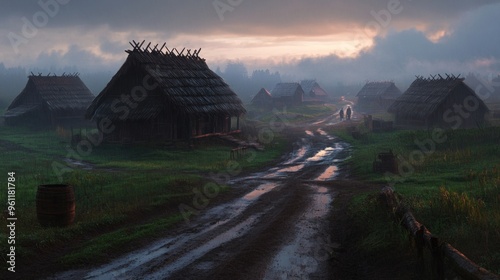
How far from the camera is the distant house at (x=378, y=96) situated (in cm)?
8831

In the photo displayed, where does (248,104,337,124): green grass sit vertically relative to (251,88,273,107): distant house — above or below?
below

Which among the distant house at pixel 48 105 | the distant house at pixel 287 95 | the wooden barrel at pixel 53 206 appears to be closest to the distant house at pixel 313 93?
the distant house at pixel 287 95

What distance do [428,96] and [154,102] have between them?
2952 centimetres

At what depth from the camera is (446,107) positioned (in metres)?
46.3

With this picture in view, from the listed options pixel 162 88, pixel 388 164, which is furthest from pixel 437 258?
pixel 162 88

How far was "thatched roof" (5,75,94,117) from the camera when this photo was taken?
169 feet

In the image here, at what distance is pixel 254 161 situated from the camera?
28766 mm

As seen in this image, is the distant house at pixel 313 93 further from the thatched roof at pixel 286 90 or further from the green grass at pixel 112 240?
the green grass at pixel 112 240

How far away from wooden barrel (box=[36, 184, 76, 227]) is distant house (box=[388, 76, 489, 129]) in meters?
40.0

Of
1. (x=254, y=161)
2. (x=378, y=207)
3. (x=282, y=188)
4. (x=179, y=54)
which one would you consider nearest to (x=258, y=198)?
(x=282, y=188)

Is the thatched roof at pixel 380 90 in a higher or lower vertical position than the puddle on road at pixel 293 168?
higher

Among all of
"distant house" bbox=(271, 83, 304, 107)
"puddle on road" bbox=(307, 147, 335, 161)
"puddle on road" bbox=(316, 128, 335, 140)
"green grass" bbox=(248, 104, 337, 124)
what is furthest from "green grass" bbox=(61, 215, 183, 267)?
"distant house" bbox=(271, 83, 304, 107)

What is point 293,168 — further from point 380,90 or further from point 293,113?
point 380,90

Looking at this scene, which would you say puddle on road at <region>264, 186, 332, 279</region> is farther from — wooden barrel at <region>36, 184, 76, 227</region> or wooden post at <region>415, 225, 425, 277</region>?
wooden barrel at <region>36, 184, 76, 227</region>
